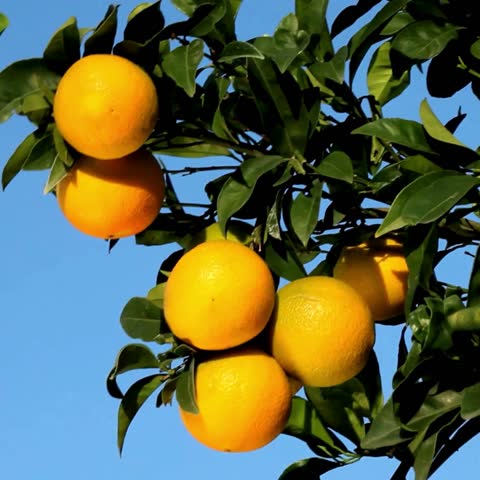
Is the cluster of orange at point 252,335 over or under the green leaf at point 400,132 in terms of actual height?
under

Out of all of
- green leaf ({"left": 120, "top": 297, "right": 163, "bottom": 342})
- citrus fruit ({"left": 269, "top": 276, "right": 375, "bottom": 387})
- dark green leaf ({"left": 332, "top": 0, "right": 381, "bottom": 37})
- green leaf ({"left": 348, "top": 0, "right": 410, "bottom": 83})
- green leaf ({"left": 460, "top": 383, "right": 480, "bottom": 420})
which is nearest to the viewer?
green leaf ({"left": 460, "top": 383, "right": 480, "bottom": 420})

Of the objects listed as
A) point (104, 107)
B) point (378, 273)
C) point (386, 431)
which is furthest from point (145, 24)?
point (386, 431)

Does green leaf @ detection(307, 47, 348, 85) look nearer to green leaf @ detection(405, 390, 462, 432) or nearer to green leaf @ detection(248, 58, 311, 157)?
green leaf @ detection(248, 58, 311, 157)

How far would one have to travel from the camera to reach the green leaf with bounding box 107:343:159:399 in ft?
6.21

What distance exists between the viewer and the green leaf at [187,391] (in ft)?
6.00

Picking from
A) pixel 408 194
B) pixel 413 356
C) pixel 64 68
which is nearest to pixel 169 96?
pixel 64 68

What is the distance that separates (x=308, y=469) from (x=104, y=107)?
0.87 meters

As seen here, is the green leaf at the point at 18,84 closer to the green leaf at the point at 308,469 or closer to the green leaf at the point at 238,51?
the green leaf at the point at 238,51

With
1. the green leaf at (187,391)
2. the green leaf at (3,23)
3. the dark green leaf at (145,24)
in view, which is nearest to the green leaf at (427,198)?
the green leaf at (187,391)

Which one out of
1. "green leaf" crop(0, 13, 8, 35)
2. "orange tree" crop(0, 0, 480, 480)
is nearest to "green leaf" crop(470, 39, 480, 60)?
"orange tree" crop(0, 0, 480, 480)

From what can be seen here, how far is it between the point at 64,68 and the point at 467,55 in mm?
822

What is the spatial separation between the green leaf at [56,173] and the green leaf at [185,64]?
227mm

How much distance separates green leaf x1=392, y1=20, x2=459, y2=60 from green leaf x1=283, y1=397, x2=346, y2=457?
721 mm

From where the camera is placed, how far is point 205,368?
1.88 m
